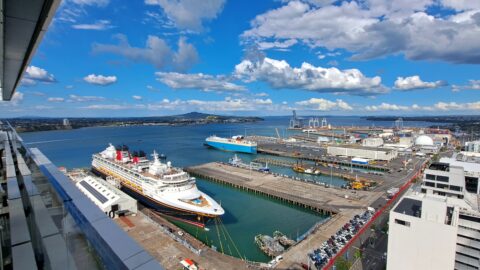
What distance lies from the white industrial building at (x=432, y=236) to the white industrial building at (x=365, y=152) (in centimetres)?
2679

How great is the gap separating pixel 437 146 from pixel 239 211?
143 feet

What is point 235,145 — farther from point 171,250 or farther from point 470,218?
point 470,218

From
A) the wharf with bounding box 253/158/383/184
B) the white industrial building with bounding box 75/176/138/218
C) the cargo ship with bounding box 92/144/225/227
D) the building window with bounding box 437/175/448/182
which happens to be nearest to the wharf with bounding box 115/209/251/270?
the white industrial building with bounding box 75/176/138/218

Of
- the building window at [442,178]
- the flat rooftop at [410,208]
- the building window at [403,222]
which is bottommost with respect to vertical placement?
the building window at [403,222]

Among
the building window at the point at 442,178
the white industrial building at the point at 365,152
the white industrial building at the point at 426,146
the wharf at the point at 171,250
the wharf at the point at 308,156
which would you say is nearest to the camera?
the wharf at the point at 171,250

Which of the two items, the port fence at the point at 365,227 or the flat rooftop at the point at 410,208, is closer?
the flat rooftop at the point at 410,208

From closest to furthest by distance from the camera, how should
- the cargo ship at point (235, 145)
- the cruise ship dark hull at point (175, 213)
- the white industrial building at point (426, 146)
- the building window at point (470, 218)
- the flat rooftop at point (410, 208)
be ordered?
the flat rooftop at point (410, 208)
the building window at point (470, 218)
the cruise ship dark hull at point (175, 213)
the white industrial building at point (426, 146)
the cargo ship at point (235, 145)

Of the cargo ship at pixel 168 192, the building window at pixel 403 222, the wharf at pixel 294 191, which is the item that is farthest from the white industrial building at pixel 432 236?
the cargo ship at pixel 168 192

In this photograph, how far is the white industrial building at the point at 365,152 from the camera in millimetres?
36250

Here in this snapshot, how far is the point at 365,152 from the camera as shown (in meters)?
37.8

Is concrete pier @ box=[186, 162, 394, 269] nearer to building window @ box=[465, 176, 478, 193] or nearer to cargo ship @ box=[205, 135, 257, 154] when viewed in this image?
building window @ box=[465, 176, 478, 193]

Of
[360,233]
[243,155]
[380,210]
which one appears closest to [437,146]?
[243,155]

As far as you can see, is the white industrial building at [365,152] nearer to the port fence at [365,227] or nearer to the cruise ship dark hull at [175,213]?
the port fence at [365,227]

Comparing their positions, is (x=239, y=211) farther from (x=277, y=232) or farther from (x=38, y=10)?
(x=38, y=10)
